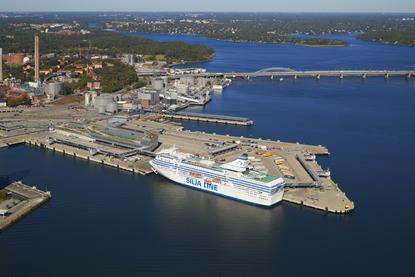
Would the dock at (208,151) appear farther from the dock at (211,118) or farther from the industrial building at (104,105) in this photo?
the dock at (211,118)

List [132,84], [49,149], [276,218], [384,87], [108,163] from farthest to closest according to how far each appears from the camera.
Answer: [384,87], [132,84], [49,149], [108,163], [276,218]

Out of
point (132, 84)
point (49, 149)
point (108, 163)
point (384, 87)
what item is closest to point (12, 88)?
point (132, 84)

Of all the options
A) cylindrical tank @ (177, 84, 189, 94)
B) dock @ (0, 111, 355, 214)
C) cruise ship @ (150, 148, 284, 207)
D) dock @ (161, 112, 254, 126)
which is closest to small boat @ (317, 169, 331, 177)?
dock @ (0, 111, 355, 214)

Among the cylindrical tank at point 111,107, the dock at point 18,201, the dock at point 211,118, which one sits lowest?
the dock at point 18,201

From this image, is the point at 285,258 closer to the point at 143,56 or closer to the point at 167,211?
the point at 167,211

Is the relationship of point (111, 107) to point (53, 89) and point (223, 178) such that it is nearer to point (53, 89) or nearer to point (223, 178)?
point (53, 89)

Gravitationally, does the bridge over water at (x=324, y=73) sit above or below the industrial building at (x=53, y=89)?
above

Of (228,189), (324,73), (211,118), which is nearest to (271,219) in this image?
(228,189)

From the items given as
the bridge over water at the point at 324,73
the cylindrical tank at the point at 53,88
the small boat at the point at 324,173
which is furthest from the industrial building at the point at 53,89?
the small boat at the point at 324,173
